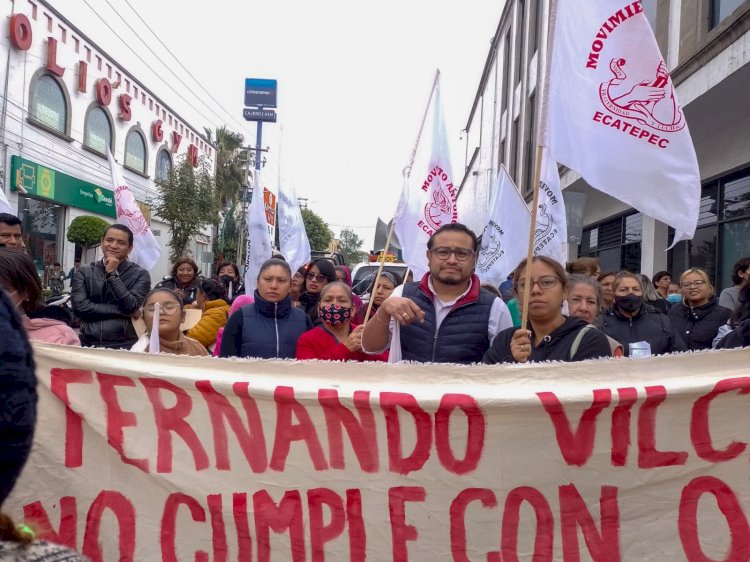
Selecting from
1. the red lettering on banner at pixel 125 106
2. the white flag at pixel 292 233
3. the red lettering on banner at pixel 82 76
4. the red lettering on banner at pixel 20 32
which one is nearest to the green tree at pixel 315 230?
the red lettering on banner at pixel 125 106

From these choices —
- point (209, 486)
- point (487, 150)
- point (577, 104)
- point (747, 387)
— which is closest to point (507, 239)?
point (577, 104)

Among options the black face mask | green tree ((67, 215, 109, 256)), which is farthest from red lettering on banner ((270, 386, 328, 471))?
green tree ((67, 215, 109, 256))

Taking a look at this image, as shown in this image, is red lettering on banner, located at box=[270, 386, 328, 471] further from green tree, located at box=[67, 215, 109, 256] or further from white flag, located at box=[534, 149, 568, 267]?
green tree, located at box=[67, 215, 109, 256]

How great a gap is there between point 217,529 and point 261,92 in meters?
39.6

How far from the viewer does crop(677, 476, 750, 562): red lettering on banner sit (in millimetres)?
2283

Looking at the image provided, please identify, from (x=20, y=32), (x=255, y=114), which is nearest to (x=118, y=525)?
(x=20, y=32)

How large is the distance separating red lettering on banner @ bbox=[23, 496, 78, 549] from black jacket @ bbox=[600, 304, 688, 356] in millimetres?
3616

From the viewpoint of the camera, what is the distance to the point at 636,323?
16.0 feet

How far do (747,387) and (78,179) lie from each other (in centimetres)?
2360

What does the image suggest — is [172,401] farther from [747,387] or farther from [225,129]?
[225,129]

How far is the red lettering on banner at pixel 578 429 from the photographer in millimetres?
2363

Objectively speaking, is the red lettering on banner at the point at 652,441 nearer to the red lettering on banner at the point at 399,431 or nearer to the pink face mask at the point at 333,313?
the red lettering on banner at the point at 399,431

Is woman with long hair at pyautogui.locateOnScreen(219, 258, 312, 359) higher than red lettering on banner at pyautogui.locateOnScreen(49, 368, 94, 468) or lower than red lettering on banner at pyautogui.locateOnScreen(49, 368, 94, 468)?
higher

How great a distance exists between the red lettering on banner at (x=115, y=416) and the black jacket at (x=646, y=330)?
340cm
